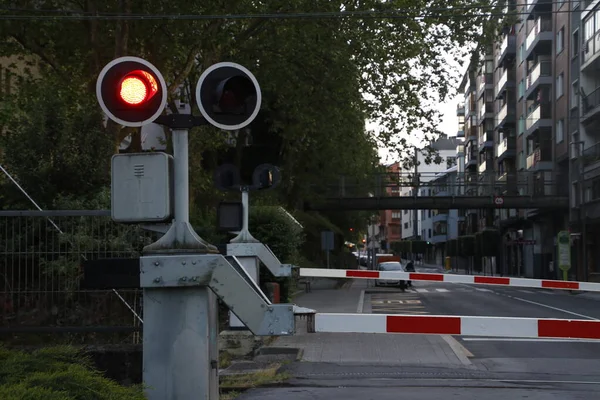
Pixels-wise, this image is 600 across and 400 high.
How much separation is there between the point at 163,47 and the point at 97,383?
21691mm

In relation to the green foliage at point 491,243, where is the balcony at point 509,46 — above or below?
above

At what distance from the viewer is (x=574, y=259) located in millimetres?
51750

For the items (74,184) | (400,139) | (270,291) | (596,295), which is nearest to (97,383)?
(270,291)

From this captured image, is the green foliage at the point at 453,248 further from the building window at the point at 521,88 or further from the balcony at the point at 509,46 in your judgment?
the building window at the point at 521,88

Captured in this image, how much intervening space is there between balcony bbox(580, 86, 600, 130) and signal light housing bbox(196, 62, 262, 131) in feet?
141

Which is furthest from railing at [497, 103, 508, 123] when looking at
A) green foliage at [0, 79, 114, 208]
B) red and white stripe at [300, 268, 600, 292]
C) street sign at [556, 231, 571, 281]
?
red and white stripe at [300, 268, 600, 292]

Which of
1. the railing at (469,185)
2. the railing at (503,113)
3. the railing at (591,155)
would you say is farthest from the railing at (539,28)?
the railing at (503,113)

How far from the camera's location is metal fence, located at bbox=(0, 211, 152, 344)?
8.88m

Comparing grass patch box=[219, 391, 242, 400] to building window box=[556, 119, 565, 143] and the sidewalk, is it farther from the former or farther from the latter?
building window box=[556, 119, 565, 143]

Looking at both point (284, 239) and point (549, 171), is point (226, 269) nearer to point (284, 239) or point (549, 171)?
point (284, 239)

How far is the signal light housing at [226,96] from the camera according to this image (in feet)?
16.0

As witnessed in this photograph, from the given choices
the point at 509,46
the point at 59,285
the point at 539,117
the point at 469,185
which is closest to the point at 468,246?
the point at 509,46

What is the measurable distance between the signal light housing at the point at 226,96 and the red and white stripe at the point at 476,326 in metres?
1.47

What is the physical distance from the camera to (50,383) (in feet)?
14.5
